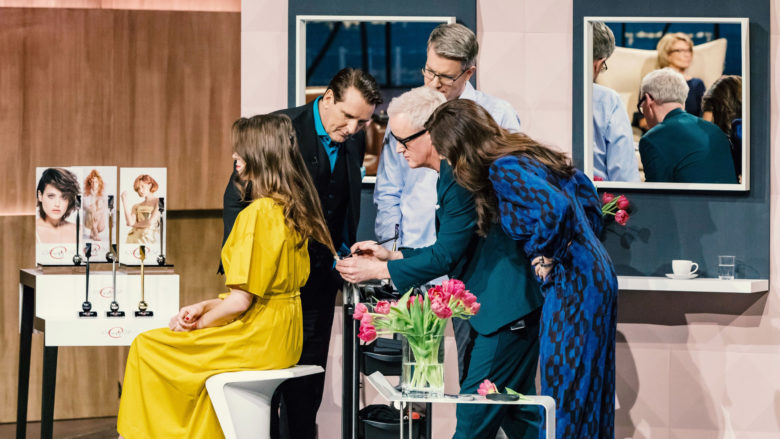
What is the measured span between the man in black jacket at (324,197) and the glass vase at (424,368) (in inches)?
39.3

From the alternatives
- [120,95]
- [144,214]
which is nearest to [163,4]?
[120,95]

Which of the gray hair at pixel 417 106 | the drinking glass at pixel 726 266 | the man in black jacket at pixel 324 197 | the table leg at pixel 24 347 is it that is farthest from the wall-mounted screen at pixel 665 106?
the table leg at pixel 24 347

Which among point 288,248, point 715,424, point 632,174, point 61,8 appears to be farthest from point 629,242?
point 61,8

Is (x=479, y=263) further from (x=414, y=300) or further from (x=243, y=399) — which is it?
(x=243, y=399)

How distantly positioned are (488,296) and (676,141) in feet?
5.93

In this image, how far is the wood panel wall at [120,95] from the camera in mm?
4746

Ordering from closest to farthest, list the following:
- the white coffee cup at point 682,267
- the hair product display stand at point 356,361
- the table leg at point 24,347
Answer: the hair product display stand at point 356,361, the table leg at point 24,347, the white coffee cup at point 682,267

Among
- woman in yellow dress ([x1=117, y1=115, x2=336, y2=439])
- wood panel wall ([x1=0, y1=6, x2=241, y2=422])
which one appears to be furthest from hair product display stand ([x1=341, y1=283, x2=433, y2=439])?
wood panel wall ([x1=0, y1=6, x2=241, y2=422])

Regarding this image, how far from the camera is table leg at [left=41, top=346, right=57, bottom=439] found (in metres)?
3.30

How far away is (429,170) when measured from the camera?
352 centimetres

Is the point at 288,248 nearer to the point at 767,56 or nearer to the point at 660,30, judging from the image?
the point at 660,30

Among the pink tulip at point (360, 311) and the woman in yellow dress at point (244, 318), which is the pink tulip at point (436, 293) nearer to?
the pink tulip at point (360, 311)

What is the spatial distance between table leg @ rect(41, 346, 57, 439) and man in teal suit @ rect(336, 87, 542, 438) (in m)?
1.43

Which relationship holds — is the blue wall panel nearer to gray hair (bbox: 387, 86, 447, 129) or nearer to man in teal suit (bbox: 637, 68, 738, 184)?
man in teal suit (bbox: 637, 68, 738, 184)
